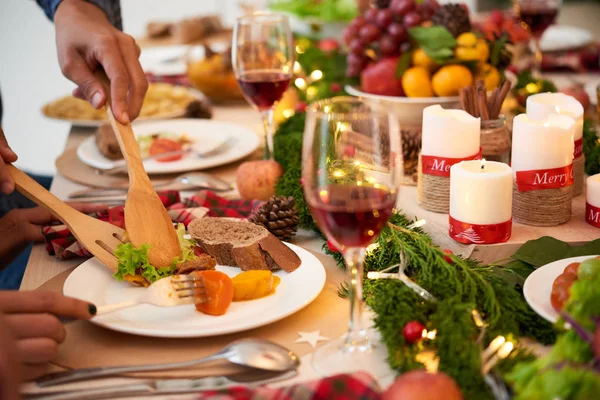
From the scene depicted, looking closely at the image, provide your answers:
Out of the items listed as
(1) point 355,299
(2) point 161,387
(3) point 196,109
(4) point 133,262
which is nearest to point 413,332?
(1) point 355,299

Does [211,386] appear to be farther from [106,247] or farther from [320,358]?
[106,247]

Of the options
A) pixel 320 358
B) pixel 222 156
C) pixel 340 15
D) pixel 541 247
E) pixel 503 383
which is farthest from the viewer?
pixel 340 15

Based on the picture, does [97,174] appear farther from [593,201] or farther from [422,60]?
[593,201]

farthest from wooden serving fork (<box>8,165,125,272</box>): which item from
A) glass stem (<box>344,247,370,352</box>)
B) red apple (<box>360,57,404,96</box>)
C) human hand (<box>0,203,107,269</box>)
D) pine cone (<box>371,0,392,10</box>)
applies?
pine cone (<box>371,0,392,10</box>)

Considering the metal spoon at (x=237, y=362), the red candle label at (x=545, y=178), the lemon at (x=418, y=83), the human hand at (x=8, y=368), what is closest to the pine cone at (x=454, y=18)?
the lemon at (x=418, y=83)

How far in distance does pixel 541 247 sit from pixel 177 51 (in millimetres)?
2235

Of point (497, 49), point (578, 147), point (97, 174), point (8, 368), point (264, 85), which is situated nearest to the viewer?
point (8, 368)

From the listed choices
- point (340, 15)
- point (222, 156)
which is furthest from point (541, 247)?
point (340, 15)

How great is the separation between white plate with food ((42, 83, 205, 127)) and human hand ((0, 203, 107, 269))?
0.72 metres

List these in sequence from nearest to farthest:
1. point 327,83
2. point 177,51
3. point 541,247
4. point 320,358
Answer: point 320,358 < point 541,247 < point 327,83 < point 177,51

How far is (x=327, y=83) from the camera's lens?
217 cm

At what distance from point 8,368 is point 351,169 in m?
0.41

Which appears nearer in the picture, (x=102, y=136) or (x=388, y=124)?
(x=388, y=124)

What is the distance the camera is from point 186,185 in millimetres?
1529
